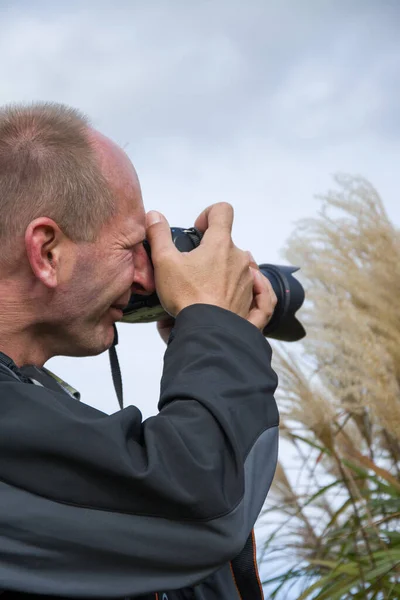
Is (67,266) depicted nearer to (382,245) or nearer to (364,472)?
(364,472)

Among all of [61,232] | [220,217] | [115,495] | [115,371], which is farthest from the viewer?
[115,371]

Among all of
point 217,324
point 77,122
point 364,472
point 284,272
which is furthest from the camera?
point 364,472

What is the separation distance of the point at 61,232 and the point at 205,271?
0.58 ft

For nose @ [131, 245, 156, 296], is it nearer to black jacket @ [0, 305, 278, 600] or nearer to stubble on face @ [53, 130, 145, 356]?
stubble on face @ [53, 130, 145, 356]

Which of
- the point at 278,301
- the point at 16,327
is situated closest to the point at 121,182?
the point at 16,327

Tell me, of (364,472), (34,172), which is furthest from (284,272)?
(364,472)

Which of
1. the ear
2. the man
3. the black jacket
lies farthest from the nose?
the black jacket

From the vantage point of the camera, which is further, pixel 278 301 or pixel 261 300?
pixel 278 301

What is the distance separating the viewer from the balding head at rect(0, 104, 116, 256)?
1004 mm

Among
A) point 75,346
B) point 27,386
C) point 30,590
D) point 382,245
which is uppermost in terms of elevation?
point 382,245

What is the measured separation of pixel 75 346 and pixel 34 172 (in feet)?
0.74

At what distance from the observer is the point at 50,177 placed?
1.01m

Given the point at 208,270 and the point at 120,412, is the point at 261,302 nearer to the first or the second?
the point at 208,270

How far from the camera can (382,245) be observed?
221cm
